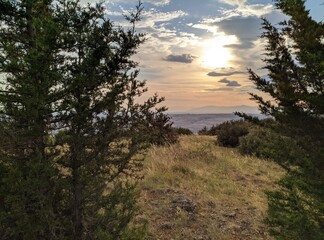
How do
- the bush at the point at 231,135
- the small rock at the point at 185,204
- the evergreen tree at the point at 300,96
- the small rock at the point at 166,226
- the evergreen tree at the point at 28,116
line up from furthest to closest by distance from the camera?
1. the bush at the point at 231,135
2. the small rock at the point at 185,204
3. the small rock at the point at 166,226
4. the evergreen tree at the point at 300,96
5. the evergreen tree at the point at 28,116

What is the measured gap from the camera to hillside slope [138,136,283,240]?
9.10 m

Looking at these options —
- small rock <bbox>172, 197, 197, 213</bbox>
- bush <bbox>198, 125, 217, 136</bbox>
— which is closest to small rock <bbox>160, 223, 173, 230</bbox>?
small rock <bbox>172, 197, 197, 213</bbox>

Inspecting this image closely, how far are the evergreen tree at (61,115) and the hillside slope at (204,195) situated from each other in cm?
376

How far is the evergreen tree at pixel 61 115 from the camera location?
467cm

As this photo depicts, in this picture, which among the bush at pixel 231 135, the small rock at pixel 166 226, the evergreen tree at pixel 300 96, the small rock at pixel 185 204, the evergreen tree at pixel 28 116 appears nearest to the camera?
the evergreen tree at pixel 28 116

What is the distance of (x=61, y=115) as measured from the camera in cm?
491

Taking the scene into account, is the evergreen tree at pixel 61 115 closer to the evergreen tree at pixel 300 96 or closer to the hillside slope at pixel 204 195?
the evergreen tree at pixel 300 96

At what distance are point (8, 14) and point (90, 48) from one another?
1360 mm

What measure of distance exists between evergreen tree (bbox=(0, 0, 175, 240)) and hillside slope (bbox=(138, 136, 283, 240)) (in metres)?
3.76

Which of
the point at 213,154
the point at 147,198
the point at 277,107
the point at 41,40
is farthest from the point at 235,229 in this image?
the point at 213,154

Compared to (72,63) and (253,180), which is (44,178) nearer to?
(72,63)

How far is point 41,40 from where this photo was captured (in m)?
4.49

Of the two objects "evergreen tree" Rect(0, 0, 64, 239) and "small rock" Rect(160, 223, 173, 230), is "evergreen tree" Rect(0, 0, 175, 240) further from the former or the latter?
"small rock" Rect(160, 223, 173, 230)

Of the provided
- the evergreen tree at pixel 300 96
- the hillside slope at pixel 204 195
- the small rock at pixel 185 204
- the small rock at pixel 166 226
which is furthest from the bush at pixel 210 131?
the evergreen tree at pixel 300 96
